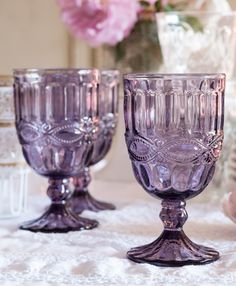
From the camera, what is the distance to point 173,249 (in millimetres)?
725

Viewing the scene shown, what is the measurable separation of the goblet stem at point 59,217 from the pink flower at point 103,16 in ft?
1.00

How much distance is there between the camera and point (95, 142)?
3.07ft

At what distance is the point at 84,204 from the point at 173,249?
0.29 metres

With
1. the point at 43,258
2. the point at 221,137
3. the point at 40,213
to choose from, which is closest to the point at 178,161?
the point at 221,137

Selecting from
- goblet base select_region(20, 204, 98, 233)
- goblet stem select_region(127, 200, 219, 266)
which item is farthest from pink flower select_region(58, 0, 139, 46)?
goblet stem select_region(127, 200, 219, 266)

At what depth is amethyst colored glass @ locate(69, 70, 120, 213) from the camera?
3.17 ft

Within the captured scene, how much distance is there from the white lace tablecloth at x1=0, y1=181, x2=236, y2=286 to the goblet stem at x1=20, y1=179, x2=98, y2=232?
2 cm

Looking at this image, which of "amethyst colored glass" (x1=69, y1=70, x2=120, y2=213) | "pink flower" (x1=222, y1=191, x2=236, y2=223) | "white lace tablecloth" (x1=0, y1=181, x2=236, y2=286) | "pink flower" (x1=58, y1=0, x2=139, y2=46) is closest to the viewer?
"white lace tablecloth" (x1=0, y1=181, x2=236, y2=286)

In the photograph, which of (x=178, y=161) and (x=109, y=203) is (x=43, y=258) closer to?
(x=178, y=161)

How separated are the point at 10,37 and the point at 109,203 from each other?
660 mm

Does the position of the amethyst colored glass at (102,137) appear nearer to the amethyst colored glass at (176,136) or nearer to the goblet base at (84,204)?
the goblet base at (84,204)

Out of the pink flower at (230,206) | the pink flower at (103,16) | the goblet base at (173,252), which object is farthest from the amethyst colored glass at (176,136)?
the pink flower at (103,16)

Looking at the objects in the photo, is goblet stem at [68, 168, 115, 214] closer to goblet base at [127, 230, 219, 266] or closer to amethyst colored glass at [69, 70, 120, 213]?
amethyst colored glass at [69, 70, 120, 213]

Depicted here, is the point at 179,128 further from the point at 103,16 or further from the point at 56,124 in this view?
the point at 103,16
